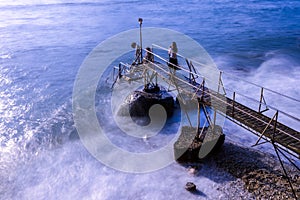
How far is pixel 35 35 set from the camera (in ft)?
134

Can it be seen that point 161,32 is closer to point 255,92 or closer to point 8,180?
point 255,92

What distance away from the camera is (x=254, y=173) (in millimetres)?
12109

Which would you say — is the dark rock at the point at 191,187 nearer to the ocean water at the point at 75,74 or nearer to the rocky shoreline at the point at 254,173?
the ocean water at the point at 75,74

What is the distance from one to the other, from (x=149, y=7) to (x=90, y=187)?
186ft

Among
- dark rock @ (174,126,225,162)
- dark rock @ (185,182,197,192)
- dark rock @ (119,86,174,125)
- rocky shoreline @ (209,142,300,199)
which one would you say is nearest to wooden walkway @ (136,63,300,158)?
dark rock @ (174,126,225,162)

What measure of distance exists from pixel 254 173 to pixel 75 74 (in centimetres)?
1876

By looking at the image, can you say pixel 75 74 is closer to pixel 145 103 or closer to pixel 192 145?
pixel 145 103

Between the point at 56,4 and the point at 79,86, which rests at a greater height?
the point at 56,4

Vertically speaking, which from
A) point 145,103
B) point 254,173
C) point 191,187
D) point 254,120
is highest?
point 254,120

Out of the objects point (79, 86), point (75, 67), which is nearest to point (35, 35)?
point (75, 67)

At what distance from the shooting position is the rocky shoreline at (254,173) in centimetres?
1111

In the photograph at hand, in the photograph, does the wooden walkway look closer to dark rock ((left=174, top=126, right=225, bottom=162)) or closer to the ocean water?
dark rock ((left=174, top=126, right=225, bottom=162))

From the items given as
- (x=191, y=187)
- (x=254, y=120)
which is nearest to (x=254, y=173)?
(x=254, y=120)

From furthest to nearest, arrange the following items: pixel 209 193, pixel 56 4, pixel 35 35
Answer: pixel 56 4 → pixel 35 35 → pixel 209 193
